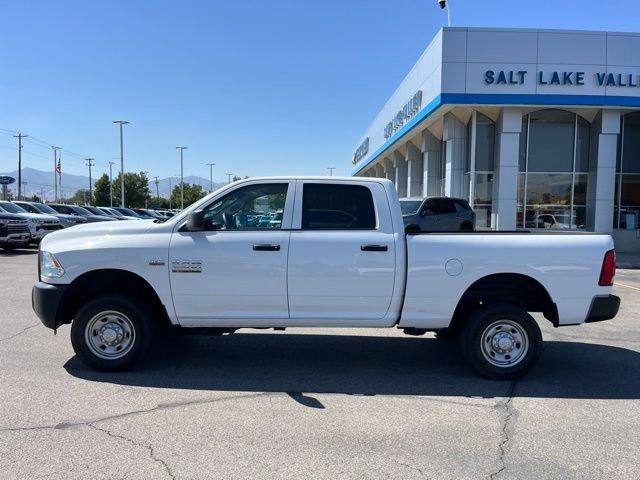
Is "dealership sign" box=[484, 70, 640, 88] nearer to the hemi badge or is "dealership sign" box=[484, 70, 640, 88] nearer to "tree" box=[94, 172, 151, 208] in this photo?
the hemi badge

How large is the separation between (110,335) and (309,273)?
2.06 m

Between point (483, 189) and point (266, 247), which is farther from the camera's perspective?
point (483, 189)

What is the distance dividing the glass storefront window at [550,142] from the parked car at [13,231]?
726 inches

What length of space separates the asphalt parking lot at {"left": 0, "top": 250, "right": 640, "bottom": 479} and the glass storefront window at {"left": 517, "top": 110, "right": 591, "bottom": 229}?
15.8 metres

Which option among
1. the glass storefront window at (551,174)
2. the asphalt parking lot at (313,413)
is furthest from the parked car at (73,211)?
the asphalt parking lot at (313,413)

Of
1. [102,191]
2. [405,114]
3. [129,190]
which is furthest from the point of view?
[102,191]

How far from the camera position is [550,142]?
853 inches

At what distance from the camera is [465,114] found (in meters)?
21.8

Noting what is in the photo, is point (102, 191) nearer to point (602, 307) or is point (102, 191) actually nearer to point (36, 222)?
point (36, 222)

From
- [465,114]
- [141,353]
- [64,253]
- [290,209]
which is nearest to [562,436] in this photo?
[290,209]

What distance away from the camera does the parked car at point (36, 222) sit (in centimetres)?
1894

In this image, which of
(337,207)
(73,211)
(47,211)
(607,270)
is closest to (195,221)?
(337,207)

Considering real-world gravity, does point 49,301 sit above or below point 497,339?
above

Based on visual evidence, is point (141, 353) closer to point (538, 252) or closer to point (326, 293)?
point (326, 293)
